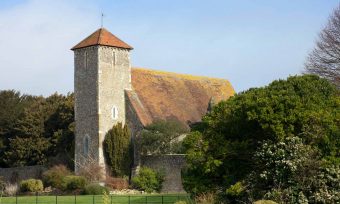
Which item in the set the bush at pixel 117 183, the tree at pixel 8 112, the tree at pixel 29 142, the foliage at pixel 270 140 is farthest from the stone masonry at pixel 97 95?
the foliage at pixel 270 140

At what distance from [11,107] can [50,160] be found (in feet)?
32.4

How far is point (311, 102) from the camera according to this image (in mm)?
23609

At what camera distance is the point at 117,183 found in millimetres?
46062

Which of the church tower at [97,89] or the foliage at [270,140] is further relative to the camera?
the church tower at [97,89]

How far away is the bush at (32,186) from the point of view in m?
46.3

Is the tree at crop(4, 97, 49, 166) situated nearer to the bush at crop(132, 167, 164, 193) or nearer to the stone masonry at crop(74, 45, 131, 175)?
the stone masonry at crop(74, 45, 131, 175)

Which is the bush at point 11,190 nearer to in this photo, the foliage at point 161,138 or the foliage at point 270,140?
the foliage at point 161,138

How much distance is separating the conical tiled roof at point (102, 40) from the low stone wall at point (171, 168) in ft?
30.5

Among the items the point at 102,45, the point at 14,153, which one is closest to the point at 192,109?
the point at 102,45

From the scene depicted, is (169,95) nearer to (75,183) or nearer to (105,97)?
(105,97)

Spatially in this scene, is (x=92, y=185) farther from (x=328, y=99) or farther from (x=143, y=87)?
(x=328, y=99)

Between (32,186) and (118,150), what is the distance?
21.1ft

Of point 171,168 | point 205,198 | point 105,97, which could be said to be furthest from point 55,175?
point 205,198

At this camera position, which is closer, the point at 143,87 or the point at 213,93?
the point at 143,87
